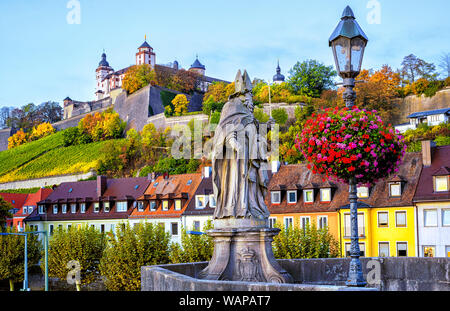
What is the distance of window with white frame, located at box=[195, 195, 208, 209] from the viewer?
5641cm

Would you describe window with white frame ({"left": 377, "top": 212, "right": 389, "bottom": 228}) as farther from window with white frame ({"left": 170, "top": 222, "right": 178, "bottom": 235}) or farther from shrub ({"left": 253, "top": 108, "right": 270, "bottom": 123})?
shrub ({"left": 253, "top": 108, "right": 270, "bottom": 123})

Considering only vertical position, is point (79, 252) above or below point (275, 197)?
below

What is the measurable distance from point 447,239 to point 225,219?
108ft

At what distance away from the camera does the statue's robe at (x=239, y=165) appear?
11.6 m

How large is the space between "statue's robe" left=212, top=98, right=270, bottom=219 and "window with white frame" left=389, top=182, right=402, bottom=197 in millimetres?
34263

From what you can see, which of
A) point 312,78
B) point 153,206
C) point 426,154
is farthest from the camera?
point 312,78

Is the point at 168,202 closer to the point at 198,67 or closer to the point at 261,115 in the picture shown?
the point at 261,115

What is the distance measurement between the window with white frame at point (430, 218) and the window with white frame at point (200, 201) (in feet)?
70.3

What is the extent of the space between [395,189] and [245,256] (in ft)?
116

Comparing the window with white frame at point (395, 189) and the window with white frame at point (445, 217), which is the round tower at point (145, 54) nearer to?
the window with white frame at point (395, 189)

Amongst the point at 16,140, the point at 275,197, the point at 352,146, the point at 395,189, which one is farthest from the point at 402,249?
the point at 16,140

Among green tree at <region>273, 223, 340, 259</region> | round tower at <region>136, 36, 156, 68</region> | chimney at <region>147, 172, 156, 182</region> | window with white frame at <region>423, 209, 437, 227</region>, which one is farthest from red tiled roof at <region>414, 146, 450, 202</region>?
round tower at <region>136, 36, 156, 68</region>

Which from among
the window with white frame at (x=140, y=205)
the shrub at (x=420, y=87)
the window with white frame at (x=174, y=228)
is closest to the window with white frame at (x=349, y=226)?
the window with white frame at (x=174, y=228)

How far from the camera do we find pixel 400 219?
1702 inches
